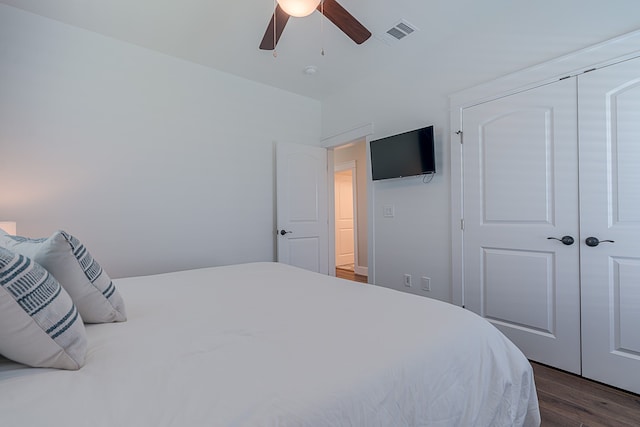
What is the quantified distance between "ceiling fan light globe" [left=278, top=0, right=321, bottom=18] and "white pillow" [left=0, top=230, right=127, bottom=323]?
152 centimetres

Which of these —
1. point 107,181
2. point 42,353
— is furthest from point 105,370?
point 107,181

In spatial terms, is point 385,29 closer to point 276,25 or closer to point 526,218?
point 276,25

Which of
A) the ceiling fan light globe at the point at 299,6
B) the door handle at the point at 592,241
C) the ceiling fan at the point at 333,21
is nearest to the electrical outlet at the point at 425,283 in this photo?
the door handle at the point at 592,241

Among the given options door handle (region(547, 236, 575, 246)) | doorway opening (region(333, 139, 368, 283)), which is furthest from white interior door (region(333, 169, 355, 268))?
door handle (region(547, 236, 575, 246))

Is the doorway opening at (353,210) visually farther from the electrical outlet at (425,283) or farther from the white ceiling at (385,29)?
the white ceiling at (385,29)

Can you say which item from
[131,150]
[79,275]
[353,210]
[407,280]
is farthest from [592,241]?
[353,210]

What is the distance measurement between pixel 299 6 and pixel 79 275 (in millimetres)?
1631

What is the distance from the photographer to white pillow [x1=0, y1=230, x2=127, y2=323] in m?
0.94

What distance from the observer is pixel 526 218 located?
2.20 metres

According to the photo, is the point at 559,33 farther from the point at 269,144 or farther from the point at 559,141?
the point at 269,144

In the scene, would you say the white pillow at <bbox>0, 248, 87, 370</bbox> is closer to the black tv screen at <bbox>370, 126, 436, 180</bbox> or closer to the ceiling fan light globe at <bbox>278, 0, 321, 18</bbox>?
the ceiling fan light globe at <bbox>278, 0, 321, 18</bbox>

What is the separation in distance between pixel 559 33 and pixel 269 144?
279cm

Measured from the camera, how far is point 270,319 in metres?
1.10

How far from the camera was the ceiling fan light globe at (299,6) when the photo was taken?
1.61 meters
